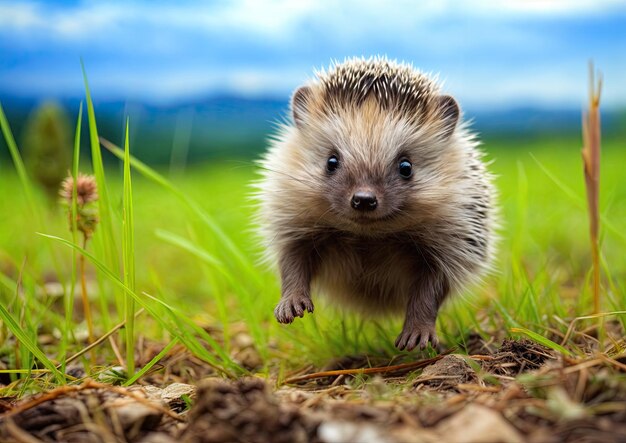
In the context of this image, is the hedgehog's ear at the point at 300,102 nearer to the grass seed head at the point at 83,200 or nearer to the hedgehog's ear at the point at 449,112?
the hedgehog's ear at the point at 449,112

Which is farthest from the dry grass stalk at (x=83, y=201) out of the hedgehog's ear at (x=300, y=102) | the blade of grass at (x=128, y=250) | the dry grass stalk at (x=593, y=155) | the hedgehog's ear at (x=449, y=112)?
the dry grass stalk at (x=593, y=155)

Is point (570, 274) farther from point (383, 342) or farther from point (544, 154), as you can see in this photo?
point (544, 154)

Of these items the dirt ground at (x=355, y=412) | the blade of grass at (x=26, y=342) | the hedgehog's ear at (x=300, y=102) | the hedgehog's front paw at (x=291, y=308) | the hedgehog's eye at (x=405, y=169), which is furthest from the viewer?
the hedgehog's ear at (x=300, y=102)

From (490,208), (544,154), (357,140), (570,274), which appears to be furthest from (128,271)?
(544,154)

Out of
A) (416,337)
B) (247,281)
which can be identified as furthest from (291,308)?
(247,281)

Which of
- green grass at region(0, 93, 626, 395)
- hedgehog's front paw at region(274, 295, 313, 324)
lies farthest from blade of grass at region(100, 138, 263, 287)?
hedgehog's front paw at region(274, 295, 313, 324)

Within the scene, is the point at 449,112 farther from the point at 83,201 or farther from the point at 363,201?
the point at 83,201
